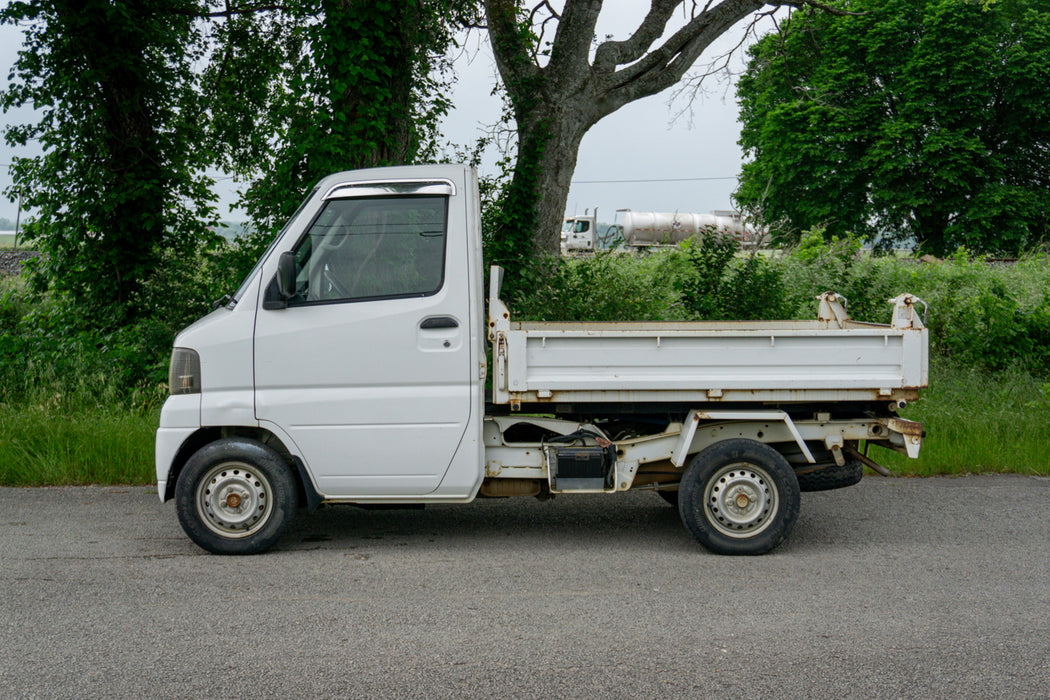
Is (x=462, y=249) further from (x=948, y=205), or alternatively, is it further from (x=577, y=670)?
(x=948, y=205)

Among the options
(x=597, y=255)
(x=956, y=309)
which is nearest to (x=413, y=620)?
(x=597, y=255)

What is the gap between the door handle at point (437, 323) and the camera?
5.80 m

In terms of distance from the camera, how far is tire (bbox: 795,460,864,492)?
6.45 meters

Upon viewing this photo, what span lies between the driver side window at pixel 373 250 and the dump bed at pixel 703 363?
0.48m

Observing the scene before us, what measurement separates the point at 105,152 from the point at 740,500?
9754 mm

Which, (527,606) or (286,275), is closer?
(527,606)

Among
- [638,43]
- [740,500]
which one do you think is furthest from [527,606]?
[638,43]

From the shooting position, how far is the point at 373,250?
5.91m

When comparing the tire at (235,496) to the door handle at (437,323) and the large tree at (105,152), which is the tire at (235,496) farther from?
the large tree at (105,152)

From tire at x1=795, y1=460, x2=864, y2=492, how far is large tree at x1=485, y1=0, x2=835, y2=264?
18.7 ft

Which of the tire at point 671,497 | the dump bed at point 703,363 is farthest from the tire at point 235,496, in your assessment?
the tire at point 671,497

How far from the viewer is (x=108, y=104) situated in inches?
484

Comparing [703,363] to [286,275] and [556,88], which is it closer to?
[286,275]

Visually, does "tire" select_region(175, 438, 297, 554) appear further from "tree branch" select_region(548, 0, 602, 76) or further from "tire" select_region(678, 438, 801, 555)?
"tree branch" select_region(548, 0, 602, 76)
